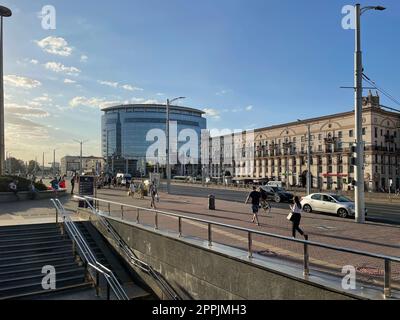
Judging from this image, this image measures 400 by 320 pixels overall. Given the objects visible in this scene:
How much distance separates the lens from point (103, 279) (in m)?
12.2

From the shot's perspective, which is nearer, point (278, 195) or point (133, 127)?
point (278, 195)

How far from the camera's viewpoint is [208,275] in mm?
9891

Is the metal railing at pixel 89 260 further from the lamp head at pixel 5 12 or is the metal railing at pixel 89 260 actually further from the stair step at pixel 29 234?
the lamp head at pixel 5 12

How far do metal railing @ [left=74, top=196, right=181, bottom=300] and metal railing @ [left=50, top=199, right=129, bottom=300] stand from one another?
49.3 inches

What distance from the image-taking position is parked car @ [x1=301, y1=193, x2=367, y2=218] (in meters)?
22.6

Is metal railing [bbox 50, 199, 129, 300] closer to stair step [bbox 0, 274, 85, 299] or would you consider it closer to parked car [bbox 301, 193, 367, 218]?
stair step [bbox 0, 274, 85, 299]

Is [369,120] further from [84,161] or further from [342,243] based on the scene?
[84,161]

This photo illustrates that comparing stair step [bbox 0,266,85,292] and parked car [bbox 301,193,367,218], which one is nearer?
stair step [bbox 0,266,85,292]

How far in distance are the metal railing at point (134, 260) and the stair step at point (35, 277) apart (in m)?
1.82

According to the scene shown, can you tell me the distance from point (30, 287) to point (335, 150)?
86.5m

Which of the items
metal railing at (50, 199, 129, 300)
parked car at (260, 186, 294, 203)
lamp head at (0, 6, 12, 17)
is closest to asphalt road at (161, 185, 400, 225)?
parked car at (260, 186, 294, 203)

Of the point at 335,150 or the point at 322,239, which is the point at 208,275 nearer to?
the point at 322,239

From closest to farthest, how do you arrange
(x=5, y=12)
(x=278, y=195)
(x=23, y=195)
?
(x=23, y=195)
(x=278, y=195)
(x=5, y=12)

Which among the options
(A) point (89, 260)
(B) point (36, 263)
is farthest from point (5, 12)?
(A) point (89, 260)
